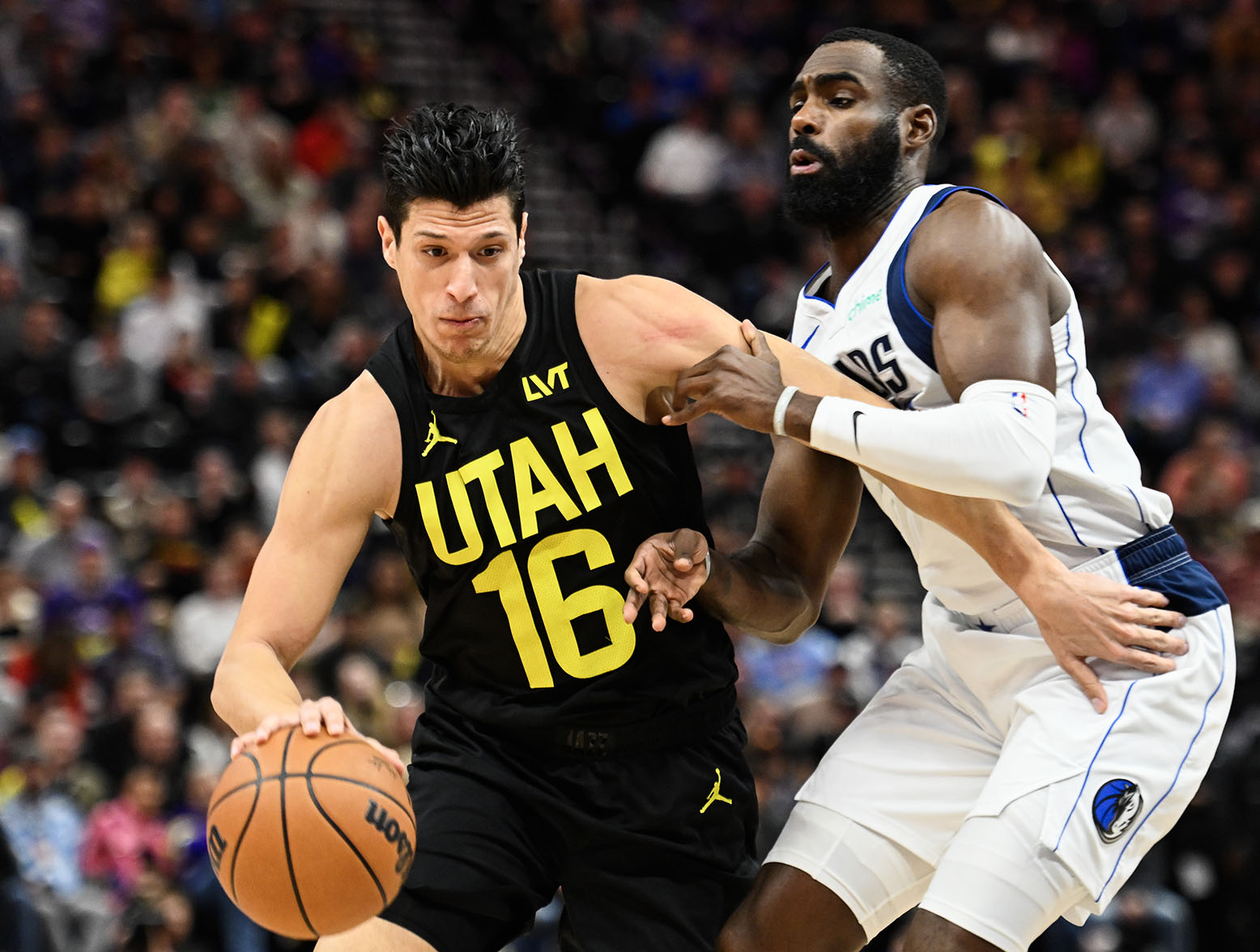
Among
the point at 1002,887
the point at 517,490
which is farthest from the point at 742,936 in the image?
the point at 517,490

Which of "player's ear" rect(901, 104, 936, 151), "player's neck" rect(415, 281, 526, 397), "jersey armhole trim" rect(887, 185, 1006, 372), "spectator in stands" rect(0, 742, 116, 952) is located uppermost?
"player's ear" rect(901, 104, 936, 151)

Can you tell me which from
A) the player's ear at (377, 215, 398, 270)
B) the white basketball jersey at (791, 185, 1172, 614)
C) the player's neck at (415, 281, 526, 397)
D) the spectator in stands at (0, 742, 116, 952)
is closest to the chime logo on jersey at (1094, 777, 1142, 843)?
the white basketball jersey at (791, 185, 1172, 614)

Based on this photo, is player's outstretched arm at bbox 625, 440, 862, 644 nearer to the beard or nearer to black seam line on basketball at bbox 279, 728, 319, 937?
the beard

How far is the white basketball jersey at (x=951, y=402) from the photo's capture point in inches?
170

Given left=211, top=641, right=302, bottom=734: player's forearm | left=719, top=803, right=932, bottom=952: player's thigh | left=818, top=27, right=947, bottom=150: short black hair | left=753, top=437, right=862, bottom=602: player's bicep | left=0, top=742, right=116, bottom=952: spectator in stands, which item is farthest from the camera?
left=0, top=742, right=116, bottom=952: spectator in stands

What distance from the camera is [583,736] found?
14.4 ft

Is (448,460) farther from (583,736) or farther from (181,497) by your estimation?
(181,497)

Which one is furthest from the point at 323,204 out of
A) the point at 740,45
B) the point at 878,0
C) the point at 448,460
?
the point at 448,460

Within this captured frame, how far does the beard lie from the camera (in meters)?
4.83

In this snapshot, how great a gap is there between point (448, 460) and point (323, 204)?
8.93 metres

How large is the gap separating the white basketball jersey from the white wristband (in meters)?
0.43

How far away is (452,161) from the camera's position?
4199 millimetres

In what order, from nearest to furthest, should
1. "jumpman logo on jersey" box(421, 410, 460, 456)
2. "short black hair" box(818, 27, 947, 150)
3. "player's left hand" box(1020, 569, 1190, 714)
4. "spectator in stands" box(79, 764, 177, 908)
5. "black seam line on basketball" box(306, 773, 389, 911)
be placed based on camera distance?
1. "black seam line on basketball" box(306, 773, 389, 911)
2. "player's left hand" box(1020, 569, 1190, 714)
3. "jumpman logo on jersey" box(421, 410, 460, 456)
4. "short black hair" box(818, 27, 947, 150)
5. "spectator in stands" box(79, 764, 177, 908)

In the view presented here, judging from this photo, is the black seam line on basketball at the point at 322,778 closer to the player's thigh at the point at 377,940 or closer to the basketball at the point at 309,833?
the basketball at the point at 309,833
